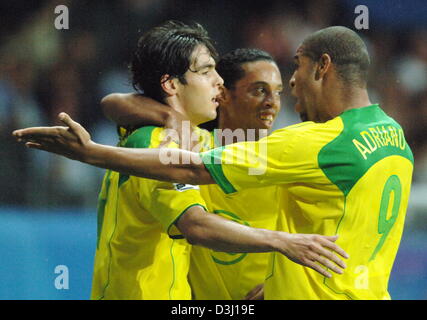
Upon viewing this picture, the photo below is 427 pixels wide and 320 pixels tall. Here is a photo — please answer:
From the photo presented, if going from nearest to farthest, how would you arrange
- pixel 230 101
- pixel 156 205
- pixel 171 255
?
pixel 156 205 < pixel 171 255 < pixel 230 101

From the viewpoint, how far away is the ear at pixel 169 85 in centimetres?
293

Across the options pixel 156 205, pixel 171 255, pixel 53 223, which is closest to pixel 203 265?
pixel 171 255

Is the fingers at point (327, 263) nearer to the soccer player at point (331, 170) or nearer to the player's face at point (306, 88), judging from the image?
the soccer player at point (331, 170)

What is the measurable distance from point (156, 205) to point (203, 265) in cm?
62

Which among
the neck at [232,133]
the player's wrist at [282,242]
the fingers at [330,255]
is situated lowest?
the fingers at [330,255]

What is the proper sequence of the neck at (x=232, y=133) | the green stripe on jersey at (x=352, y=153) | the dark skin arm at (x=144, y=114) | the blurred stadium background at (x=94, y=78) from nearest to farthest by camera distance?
the green stripe on jersey at (x=352, y=153) < the dark skin arm at (x=144, y=114) < the neck at (x=232, y=133) < the blurred stadium background at (x=94, y=78)

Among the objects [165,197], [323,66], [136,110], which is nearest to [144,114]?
[136,110]

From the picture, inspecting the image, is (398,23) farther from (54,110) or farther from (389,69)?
(54,110)

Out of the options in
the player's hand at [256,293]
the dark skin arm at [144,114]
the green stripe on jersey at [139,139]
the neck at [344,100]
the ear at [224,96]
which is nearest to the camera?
the neck at [344,100]

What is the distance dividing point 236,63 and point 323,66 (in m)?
1.07

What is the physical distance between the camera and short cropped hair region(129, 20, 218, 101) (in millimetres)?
2936

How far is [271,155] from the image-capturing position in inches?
94.7

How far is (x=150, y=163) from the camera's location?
2.40 m

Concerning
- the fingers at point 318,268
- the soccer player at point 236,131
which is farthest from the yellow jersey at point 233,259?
the fingers at point 318,268
